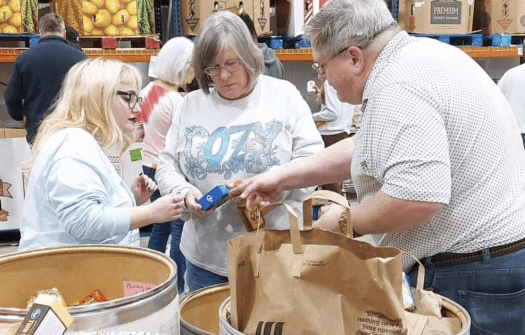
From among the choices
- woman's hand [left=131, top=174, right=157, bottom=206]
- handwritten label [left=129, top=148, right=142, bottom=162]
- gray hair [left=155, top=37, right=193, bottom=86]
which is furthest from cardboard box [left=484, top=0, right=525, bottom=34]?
woman's hand [left=131, top=174, right=157, bottom=206]

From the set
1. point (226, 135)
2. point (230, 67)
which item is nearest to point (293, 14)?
point (230, 67)

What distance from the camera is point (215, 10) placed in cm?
543

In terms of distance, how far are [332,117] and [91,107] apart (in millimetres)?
4494

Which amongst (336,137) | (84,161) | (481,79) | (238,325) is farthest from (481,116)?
(336,137)

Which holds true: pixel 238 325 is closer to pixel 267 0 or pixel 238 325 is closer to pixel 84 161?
pixel 84 161

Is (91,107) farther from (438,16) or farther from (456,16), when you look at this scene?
(456,16)

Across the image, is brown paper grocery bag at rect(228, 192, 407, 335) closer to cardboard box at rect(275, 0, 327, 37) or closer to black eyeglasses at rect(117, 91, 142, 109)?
black eyeglasses at rect(117, 91, 142, 109)

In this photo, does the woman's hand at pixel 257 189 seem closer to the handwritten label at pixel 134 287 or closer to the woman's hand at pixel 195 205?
the woman's hand at pixel 195 205

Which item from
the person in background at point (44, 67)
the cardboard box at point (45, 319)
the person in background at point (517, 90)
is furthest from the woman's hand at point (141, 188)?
the person in background at point (517, 90)

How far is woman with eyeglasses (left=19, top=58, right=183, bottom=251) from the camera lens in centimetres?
183

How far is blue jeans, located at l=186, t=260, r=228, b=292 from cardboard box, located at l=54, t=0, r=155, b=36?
3305 millimetres

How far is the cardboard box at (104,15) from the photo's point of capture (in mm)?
5133

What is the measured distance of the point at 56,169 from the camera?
1832 millimetres

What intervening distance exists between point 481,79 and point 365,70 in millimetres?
306
